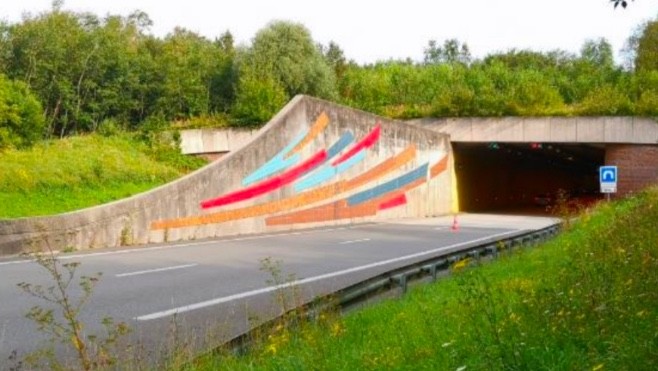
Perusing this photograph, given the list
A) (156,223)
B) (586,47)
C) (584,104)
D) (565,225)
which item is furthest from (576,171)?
(156,223)

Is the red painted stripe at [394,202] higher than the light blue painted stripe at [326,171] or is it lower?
lower

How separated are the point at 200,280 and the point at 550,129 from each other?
30.2 metres

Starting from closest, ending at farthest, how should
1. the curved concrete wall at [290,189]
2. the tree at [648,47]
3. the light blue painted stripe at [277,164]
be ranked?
the curved concrete wall at [290,189] → the light blue painted stripe at [277,164] → the tree at [648,47]

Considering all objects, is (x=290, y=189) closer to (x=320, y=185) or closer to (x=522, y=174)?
(x=320, y=185)

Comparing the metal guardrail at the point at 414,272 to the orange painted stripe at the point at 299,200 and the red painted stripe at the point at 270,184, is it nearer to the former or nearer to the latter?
the orange painted stripe at the point at 299,200

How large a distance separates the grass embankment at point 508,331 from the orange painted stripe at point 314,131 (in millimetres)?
19934

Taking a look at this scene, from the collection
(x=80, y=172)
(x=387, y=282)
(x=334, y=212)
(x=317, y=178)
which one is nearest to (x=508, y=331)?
(x=387, y=282)

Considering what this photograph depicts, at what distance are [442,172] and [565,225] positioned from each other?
68.6 ft

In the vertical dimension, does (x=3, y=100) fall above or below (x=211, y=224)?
above

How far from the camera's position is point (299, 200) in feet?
96.1

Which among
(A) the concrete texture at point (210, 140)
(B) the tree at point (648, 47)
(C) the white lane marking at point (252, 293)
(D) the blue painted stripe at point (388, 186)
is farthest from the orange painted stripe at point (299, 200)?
(B) the tree at point (648, 47)

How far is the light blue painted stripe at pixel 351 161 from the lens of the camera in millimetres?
32500

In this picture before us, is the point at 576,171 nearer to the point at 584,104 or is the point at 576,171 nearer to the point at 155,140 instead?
the point at 584,104

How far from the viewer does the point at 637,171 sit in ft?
124
